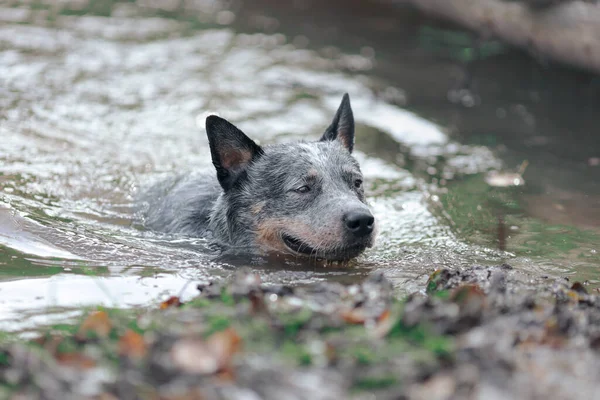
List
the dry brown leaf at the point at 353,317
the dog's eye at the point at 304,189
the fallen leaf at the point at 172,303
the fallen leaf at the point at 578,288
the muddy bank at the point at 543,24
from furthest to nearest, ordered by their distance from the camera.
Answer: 1. the muddy bank at the point at 543,24
2. the dog's eye at the point at 304,189
3. the fallen leaf at the point at 578,288
4. the fallen leaf at the point at 172,303
5. the dry brown leaf at the point at 353,317

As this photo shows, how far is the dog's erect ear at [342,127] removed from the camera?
22.4 ft

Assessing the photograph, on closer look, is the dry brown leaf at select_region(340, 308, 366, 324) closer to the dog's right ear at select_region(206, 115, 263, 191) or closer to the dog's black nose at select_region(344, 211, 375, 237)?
the dog's black nose at select_region(344, 211, 375, 237)

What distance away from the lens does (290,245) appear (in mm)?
6082

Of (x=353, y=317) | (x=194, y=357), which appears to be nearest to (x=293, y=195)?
(x=353, y=317)

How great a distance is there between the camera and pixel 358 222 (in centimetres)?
568

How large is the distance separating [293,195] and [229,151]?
70cm

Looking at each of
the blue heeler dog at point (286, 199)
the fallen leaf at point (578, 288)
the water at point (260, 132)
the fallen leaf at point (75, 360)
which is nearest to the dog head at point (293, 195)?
the blue heeler dog at point (286, 199)

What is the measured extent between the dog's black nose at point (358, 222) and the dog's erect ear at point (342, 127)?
1.32 metres

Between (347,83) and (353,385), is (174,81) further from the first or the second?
(353,385)

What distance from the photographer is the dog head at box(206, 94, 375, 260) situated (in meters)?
5.76

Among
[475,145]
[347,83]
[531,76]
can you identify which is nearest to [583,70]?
[531,76]

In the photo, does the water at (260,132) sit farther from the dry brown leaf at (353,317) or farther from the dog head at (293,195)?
the dry brown leaf at (353,317)

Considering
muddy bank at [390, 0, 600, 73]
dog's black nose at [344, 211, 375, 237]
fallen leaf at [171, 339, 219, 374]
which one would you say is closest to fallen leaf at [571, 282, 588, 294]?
dog's black nose at [344, 211, 375, 237]

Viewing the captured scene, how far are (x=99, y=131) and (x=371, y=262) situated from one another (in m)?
4.49
